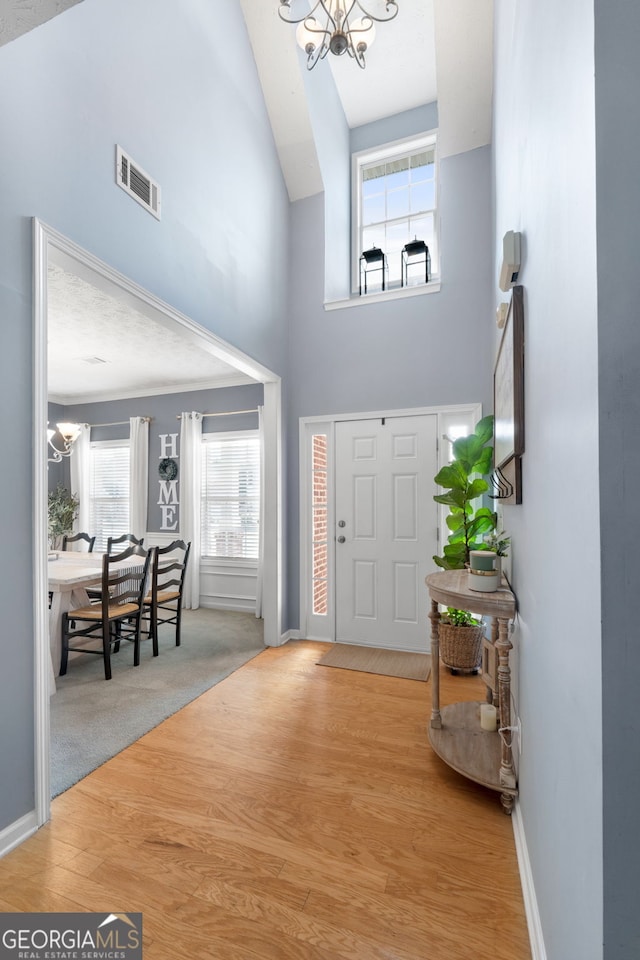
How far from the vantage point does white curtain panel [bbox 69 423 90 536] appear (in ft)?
20.3

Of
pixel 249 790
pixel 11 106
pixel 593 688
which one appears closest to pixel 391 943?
pixel 249 790

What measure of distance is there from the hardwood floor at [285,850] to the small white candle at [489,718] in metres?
0.31

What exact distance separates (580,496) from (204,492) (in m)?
5.15

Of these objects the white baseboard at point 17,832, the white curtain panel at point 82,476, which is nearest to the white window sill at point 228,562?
the white curtain panel at point 82,476

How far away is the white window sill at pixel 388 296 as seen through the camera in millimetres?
3746

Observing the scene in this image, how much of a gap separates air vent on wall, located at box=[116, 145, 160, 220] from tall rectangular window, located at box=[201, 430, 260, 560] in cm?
301

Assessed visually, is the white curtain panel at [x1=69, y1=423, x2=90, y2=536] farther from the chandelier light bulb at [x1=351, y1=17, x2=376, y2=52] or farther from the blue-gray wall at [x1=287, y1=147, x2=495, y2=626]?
the chandelier light bulb at [x1=351, y1=17, x2=376, y2=52]

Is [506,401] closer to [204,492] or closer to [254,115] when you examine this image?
[254,115]

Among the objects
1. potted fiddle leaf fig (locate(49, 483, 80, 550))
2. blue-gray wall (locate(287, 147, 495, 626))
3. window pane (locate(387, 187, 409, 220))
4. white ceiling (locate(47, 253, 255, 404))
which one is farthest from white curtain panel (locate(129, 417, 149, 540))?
window pane (locate(387, 187, 409, 220))

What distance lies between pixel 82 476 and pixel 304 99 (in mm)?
5178

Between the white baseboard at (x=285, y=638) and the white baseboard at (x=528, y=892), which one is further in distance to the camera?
the white baseboard at (x=285, y=638)

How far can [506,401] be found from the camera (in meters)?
1.87

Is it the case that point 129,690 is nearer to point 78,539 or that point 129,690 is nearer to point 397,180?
point 78,539

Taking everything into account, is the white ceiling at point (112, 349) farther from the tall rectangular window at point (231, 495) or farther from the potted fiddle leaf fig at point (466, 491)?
the potted fiddle leaf fig at point (466, 491)
